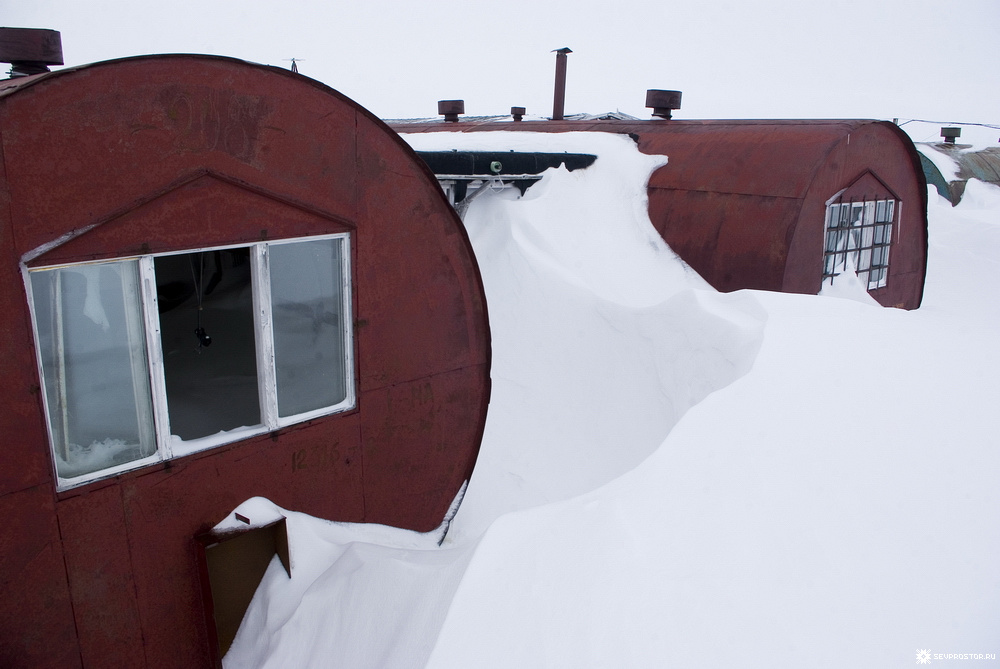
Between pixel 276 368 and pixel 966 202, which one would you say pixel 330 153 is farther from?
pixel 966 202

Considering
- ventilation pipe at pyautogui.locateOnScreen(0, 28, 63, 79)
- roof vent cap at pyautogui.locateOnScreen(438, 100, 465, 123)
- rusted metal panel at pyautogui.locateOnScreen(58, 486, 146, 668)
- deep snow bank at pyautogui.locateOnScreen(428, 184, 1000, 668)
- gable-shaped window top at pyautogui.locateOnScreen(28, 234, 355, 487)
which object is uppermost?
roof vent cap at pyautogui.locateOnScreen(438, 100, 465, 123)

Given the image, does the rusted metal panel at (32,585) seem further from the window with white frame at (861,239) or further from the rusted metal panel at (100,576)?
the window with white frame at (861,239)

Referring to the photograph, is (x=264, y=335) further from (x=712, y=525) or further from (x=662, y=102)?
(x=662, y=102)

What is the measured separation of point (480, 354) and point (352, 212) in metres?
1.57

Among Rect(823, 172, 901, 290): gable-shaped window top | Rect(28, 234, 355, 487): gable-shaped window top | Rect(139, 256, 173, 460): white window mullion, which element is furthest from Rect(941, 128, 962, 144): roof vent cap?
Rect(139, 256, 173, 460): white window mullion

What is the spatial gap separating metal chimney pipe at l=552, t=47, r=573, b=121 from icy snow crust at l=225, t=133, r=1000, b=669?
8.94m

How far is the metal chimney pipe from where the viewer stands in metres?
14.8

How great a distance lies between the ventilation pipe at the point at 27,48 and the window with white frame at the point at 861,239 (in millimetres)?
7982

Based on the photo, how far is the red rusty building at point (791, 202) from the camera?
8.05m

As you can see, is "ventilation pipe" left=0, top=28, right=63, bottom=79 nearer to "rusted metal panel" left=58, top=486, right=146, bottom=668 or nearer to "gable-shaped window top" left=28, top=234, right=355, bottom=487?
"gable-shaped window top" left=28, top=234, right=355, bottom=487

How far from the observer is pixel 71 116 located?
3334 millimetres

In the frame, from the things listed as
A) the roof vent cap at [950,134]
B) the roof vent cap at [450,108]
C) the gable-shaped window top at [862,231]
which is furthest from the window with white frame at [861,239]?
the roof vent cap at [950,134]

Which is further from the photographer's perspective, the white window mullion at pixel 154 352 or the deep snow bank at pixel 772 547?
the white window mullion at pixel 154 352

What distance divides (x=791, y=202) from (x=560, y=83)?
27.5 feet
